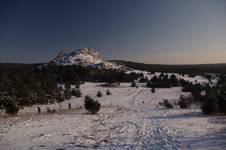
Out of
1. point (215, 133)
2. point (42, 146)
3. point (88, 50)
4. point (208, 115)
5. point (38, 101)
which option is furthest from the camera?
point (88, 50)

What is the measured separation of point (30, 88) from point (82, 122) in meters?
14.7

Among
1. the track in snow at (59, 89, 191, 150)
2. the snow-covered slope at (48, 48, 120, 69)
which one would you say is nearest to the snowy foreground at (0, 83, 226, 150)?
the track in snow at (59, 89, 191, 150)

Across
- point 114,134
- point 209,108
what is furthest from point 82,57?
point 114,134

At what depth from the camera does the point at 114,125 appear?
1366 centimetres

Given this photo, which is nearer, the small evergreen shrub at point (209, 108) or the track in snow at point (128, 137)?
the track in snow at point (128, 137)

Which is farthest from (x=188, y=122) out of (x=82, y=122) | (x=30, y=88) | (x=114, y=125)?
(x=30, y=88)

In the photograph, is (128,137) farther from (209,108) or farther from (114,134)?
(209,108)

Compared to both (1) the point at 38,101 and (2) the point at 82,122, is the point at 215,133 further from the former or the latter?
(1) the point at 38,101

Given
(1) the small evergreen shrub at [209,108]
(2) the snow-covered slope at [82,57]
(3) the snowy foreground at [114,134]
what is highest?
(2) the snow-covered slope at [82,57]

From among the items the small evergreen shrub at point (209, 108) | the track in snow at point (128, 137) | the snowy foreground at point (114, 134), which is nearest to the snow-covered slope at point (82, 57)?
the small evergreen shrub at point (209, 108)

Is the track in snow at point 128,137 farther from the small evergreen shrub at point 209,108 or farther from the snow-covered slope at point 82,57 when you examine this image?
the snow-covered slope at point 82,57

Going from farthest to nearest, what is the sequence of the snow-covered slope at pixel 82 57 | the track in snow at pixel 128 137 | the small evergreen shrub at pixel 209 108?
the snow-covered slope at pixel 82 57 < the small evergreen shrub at pixel 209 108 < the track in snow at pixel 128 137

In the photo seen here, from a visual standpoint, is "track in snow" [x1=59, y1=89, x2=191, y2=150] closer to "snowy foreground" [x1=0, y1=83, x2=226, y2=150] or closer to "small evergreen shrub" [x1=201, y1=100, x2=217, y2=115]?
"snowy foreground" [x1=0, y1=83, x2=226, y2=150]

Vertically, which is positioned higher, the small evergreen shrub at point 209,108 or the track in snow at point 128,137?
the small evergreen shrub at point 209,108
